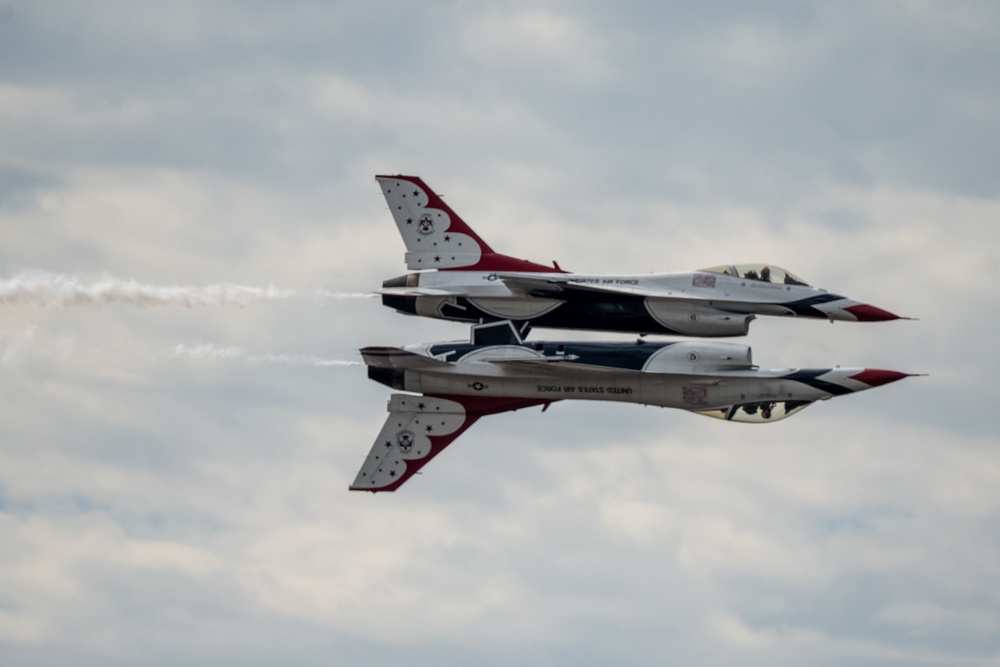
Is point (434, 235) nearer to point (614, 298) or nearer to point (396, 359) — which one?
point (396, 359)

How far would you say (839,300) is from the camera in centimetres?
6006

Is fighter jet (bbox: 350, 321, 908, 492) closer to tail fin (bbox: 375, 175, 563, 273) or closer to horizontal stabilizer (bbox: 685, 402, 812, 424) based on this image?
horizontal stabilizer (bbox: 685, 402, 812, 424)

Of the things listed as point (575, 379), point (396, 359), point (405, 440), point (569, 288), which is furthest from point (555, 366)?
point (405, 440)

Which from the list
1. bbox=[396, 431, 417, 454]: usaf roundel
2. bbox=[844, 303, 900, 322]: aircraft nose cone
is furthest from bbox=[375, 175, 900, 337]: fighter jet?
bbox=[396, 431, 417, 454]: usaf roundel

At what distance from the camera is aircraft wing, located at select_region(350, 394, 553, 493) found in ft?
203

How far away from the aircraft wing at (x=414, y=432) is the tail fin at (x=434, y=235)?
3624mm

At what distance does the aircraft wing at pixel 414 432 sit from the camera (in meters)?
61.8

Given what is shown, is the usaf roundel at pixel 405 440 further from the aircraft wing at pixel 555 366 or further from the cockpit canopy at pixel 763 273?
the cockpit canopy at pixel 763 273

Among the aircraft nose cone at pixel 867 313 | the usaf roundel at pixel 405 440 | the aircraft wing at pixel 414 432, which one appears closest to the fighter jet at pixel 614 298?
the aircraft nose cone at pixel 867 313

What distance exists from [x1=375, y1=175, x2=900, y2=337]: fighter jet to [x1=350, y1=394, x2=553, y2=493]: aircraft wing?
7.54ft

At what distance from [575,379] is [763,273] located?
5632 millimetres

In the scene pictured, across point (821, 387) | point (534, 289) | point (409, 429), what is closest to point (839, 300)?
point (821, 387)

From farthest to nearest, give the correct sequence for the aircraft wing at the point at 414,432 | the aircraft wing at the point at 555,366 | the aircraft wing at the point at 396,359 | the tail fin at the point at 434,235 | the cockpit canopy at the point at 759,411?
the tail fin at the point at 434,235 → the aircraft wing at the point at 414,432 → the aircraft wing at the point at 396,359 → the cockpit canopy at the point at 759,411 → the aircraft wing at the point at 555,366

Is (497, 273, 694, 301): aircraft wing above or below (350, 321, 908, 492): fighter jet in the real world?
above
